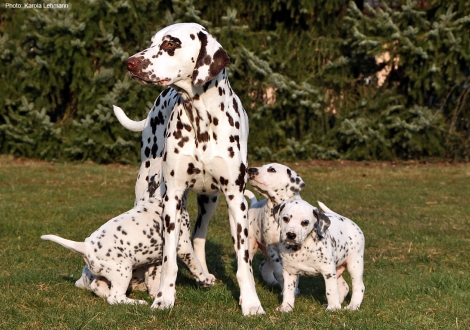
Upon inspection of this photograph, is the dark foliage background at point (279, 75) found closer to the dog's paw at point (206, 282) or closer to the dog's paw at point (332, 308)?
the dog's paw at point (206, 282)

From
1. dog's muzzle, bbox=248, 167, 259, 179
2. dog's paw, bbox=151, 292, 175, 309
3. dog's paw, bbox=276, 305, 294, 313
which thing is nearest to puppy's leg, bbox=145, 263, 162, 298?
dog's paw, bbox=151, 292, 175, 309

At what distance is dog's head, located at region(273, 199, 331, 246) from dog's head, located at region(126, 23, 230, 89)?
125 centimetres

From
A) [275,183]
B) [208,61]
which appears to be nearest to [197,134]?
[208,61]

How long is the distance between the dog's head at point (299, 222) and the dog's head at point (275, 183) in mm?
704

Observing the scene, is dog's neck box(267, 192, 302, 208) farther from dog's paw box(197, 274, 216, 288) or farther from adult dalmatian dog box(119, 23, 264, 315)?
dog's paw box(197, 274, 216, 288)

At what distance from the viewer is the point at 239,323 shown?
6.09m

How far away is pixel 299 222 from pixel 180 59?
1587 mm

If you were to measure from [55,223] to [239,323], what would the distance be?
514cm

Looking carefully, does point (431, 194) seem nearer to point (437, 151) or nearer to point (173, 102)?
point (437, 151)

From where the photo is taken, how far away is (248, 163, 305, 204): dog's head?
742cm

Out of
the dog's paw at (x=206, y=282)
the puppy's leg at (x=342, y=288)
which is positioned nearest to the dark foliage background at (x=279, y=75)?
the dog's paw at (x=206, y=282)

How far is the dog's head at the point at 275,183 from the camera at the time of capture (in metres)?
7.42

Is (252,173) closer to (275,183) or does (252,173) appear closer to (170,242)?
(275,183)

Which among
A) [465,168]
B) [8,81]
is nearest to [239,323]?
[465,168]
